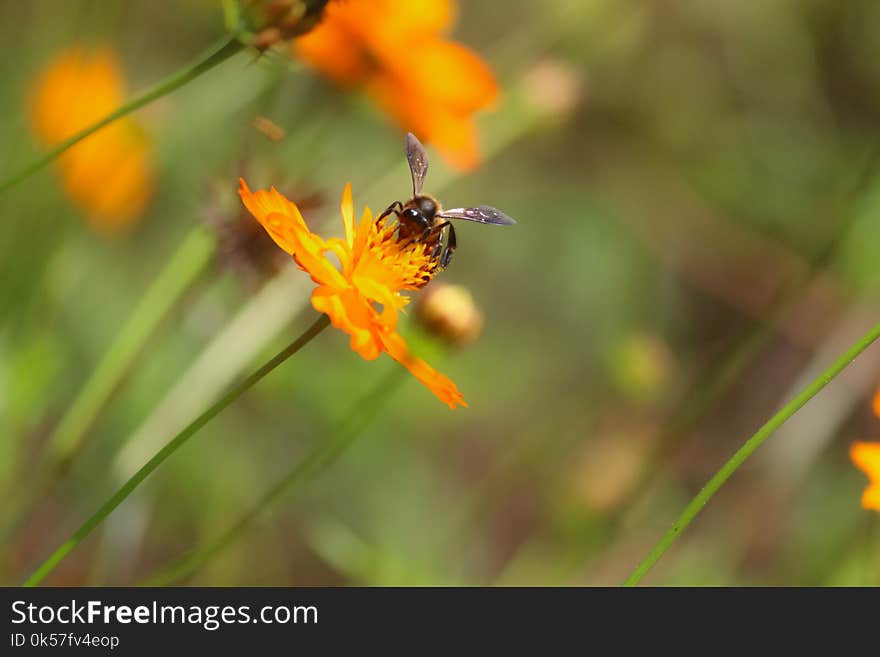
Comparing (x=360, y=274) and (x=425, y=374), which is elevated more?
(x=360, y=274)

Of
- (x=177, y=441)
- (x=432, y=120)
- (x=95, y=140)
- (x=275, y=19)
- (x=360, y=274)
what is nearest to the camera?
(x=177, y=441)

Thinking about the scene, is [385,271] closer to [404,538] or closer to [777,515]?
[404,538]

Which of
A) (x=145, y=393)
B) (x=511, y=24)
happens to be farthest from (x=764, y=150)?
(x=145, y=393)

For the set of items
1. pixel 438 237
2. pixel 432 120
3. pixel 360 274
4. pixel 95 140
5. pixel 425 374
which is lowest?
pixel 425 374

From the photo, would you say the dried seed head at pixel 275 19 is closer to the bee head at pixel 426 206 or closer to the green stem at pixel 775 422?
the bee head at pixel 426 206

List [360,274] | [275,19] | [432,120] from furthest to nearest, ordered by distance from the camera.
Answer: [432,120] < [360,274] < [275,19]

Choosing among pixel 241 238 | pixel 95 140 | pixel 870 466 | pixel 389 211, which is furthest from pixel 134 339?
pixel 95 140

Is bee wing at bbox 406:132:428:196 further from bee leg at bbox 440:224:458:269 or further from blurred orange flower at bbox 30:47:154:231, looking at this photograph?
blurred orange flower at bbox 30:47:154:231

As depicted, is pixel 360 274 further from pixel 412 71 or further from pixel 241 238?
pixel 412 71
